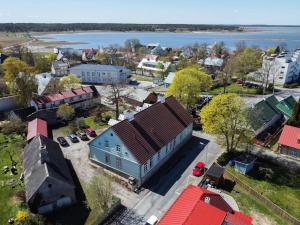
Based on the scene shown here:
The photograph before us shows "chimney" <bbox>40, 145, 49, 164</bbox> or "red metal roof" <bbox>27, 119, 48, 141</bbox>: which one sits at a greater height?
"chimney" <bbox>40, 145, 49, 164</bbox>

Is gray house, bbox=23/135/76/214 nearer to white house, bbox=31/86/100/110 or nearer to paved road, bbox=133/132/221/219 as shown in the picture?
paved road, bbox=133/132/221/219

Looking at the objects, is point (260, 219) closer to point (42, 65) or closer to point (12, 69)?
point (12, 69)

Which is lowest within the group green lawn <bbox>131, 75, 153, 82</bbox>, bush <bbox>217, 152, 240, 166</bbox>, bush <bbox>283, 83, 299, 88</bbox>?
green lawn <bbox>131, 75, 153, 82</bbox>

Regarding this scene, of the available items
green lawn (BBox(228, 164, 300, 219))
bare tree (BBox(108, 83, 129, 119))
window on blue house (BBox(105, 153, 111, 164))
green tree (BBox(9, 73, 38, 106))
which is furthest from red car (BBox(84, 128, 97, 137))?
green lawn (BBox(228, 164, 300, 219))

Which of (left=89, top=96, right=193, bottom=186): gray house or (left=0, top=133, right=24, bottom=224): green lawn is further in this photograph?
(left=89, top=96, right=193, bottom=186): gray house

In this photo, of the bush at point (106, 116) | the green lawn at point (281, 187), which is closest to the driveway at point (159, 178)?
the green lawn at point (281, 187)

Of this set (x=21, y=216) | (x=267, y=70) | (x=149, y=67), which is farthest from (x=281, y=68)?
(x=21, y=216)

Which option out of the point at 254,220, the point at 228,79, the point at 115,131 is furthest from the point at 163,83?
the point at 254,220

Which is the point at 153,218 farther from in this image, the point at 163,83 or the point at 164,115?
the point at 163,83
